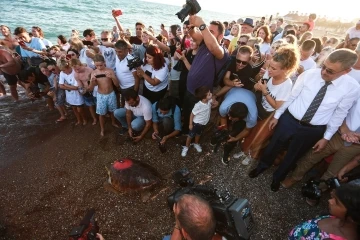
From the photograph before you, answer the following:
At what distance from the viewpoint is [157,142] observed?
4.14 m

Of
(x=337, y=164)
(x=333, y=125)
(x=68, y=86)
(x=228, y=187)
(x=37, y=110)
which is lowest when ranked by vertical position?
(x=37, y=110)

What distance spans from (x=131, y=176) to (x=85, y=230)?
4.50 feet

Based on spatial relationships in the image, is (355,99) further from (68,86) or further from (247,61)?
(68,86)

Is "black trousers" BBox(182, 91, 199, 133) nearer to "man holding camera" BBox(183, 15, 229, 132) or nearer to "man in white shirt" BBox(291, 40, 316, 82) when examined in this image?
"man holding camera" BBox(183, 15, 229, 132)

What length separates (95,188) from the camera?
3.18 metres

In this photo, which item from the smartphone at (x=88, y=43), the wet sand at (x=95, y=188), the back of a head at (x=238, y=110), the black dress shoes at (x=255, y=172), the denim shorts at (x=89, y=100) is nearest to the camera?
the wet sand at (x=95, y=188)

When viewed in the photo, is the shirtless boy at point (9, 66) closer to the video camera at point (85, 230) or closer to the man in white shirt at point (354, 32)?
the video camera at point (85, 230)

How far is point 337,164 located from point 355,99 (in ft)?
3.06

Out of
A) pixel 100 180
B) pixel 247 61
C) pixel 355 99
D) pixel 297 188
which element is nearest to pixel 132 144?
pixel 100 180

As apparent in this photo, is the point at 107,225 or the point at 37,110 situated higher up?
the point at 107,225

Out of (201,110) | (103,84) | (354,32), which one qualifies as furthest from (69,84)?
(354,32)

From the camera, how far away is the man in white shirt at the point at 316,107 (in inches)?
85.0

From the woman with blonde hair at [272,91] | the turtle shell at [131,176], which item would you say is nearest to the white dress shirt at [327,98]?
the woman with blonde hair at [272,91]

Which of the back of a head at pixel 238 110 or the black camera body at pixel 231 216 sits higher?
the back of a head at pixel 238 110
